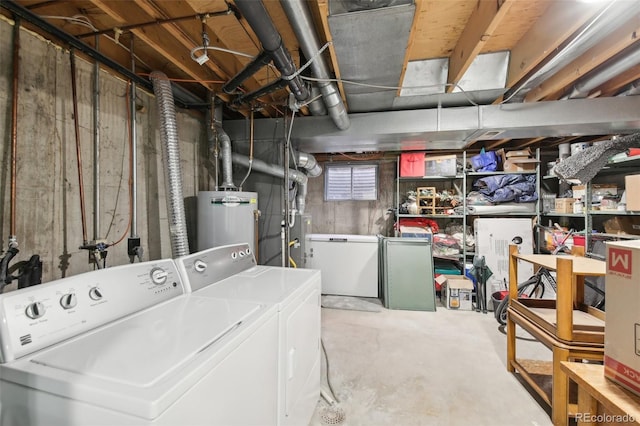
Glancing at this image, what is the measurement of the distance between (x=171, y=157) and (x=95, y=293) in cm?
108

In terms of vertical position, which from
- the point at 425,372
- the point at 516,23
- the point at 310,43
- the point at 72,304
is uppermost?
the point at 516,23

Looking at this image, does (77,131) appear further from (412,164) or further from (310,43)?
(412,164)

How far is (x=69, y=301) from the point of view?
32.8 inches

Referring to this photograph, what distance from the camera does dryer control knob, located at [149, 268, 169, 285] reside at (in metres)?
1.13

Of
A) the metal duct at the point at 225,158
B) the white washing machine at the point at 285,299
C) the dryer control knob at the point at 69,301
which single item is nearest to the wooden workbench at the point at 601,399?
the white washing machine at the point at 285,299

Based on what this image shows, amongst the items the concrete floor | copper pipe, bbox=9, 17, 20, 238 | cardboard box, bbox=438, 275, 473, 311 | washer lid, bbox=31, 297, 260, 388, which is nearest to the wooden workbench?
the concrete floor

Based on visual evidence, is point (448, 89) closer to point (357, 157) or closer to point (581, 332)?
point (581, 332)

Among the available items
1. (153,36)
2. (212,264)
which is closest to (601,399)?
(212,264)

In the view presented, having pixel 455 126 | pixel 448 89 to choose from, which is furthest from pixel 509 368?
pixel 448 89

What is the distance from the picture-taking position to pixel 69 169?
1.48 meters

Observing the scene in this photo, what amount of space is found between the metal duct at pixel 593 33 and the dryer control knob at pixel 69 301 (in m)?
Answer: 2.51

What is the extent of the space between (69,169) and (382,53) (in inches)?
77.4

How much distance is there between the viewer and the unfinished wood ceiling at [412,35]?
1.28m

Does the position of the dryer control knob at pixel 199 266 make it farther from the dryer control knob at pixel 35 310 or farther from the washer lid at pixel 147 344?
the dryer control knob at pixel 35 310
